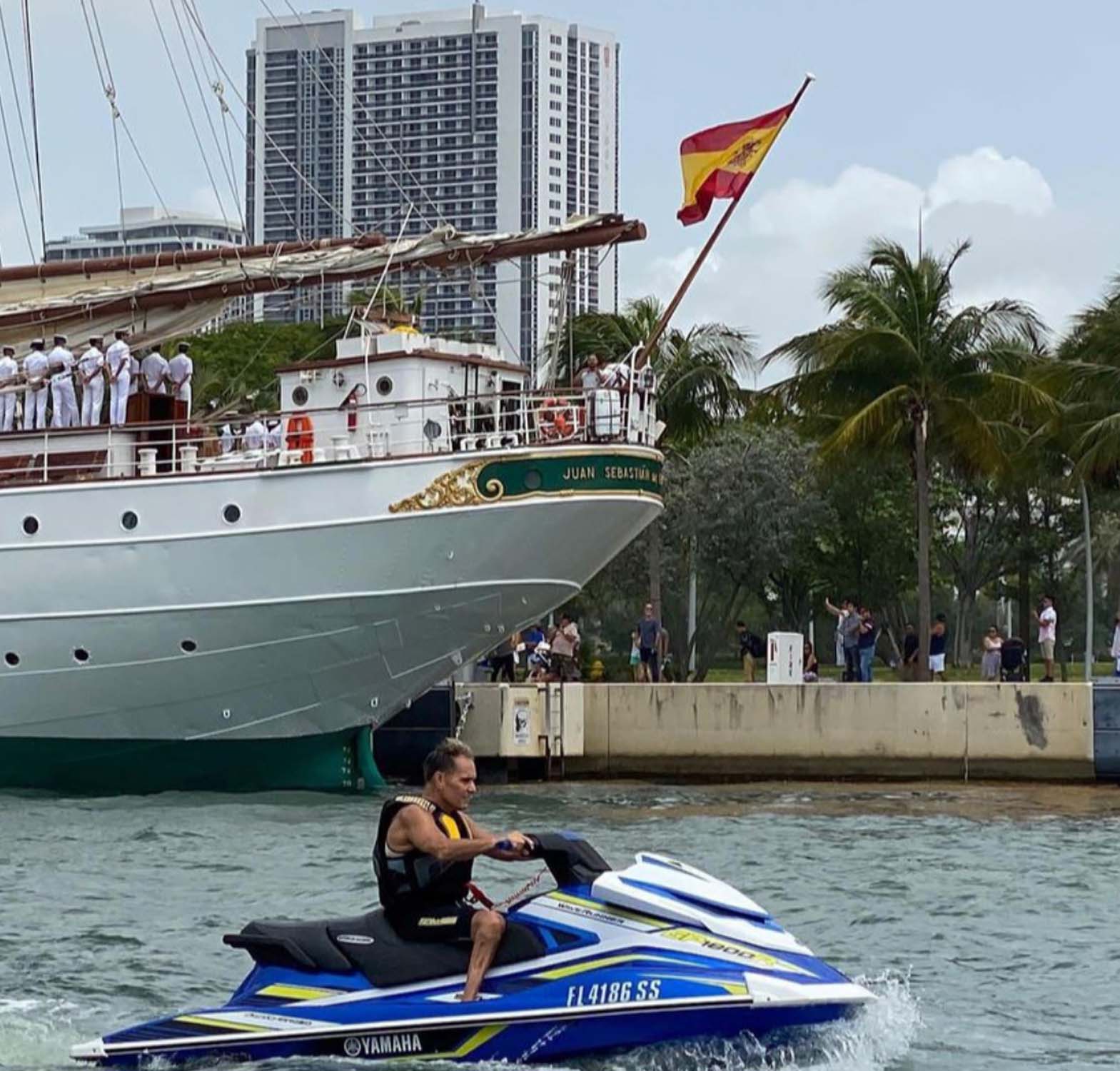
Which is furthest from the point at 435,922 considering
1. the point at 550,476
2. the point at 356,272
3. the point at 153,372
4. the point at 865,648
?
the point at 865,648

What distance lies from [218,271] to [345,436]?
4242mm

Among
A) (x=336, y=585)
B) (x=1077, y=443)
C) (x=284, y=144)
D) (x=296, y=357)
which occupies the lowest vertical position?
(x=336, y=585)

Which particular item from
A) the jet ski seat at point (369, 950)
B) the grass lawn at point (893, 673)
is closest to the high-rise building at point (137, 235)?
the grass lawn at point (893, 673)

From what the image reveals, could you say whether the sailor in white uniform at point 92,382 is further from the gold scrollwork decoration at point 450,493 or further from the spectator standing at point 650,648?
the spectator standing at point 650,648

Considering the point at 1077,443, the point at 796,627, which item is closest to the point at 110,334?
the point at 1077,443

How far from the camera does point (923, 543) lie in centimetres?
4009

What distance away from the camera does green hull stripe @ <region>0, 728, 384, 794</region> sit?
27.7 meters

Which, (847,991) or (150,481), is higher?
(150,481)

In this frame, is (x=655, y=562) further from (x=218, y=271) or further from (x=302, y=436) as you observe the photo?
(x=302, y=436)

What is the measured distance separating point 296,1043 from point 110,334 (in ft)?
68.4

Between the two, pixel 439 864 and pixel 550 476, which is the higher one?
pixel 550 476

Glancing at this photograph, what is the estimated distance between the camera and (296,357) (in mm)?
64312

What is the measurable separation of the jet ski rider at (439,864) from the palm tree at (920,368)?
29514mm

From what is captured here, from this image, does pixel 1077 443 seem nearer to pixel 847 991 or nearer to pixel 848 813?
pixel 848 813
